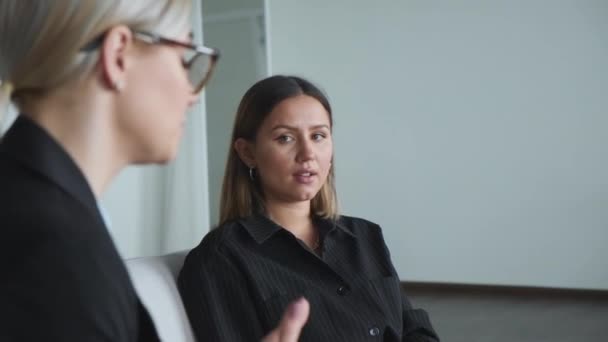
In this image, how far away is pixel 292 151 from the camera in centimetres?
152

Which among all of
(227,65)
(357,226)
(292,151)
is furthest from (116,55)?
(227,65)

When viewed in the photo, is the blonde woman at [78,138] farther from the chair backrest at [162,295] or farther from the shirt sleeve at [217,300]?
the shirt sleeve at [217,300]

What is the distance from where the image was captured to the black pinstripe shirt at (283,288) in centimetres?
129

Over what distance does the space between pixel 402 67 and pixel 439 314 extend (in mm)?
1873

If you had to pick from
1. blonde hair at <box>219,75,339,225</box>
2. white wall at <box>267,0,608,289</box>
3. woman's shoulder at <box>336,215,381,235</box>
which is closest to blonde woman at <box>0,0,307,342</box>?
blonde hair at <box>219,75,339,225</box>

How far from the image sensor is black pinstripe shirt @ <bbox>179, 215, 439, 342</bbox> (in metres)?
1.29

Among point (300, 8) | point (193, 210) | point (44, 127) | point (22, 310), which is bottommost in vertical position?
point (193, 210)

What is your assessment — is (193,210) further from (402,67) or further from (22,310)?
(22,310)

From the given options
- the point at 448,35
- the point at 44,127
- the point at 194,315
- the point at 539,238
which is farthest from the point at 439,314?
the point at 44,127

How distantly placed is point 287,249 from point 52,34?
3.04 ft

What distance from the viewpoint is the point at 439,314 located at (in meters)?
4.05

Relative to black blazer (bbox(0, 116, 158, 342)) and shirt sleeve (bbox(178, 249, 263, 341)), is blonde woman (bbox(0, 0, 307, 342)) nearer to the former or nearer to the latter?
black blazer (bbox(0, 116, 158, 342))

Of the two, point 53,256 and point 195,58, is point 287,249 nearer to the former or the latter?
point 195,58

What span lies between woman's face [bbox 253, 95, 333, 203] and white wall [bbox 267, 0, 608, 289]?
326 cm
